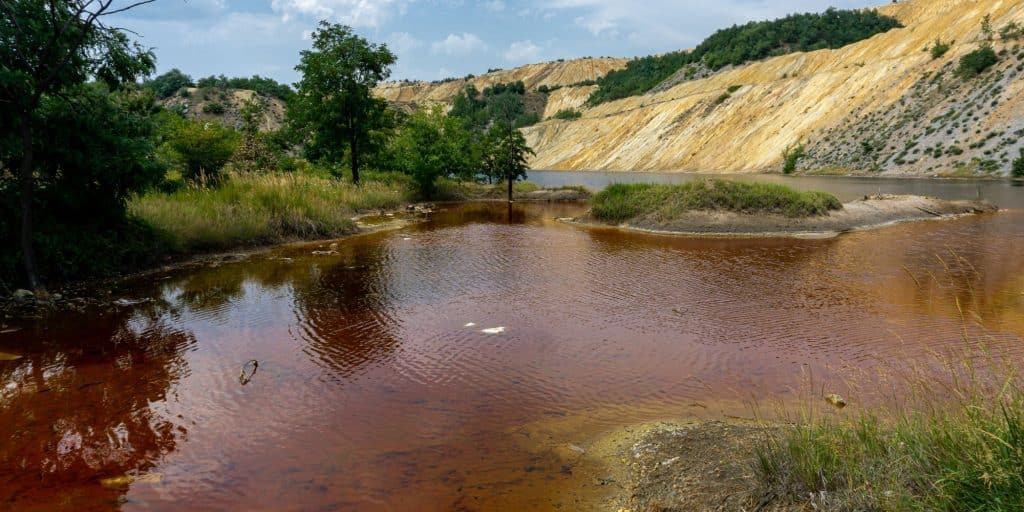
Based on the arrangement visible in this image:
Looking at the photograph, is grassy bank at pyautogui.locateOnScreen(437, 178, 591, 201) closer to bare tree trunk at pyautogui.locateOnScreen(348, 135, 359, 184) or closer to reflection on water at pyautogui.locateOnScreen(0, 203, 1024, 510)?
bare tree trunk at pyautogui.locateOnScreen(348, 135, 359, 184)

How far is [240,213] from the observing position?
17.0 metres

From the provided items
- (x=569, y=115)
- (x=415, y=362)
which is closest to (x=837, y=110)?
(x=569, y=115)

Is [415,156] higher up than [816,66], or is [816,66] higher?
[816,66]

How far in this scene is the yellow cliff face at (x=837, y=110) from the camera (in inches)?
1975

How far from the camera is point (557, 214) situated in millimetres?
29188

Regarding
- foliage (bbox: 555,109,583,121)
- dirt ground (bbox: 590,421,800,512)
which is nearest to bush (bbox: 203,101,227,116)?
foliage (bbox: 555,109,583,121)

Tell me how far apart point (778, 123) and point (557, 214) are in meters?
53.8

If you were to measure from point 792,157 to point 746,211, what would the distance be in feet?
151

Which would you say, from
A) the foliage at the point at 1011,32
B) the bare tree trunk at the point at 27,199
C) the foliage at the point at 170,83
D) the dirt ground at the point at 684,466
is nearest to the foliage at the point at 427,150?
the bare tree trunk at the point at 27,199

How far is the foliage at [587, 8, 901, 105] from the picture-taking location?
95375 mm

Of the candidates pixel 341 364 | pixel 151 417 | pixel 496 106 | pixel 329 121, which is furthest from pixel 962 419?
pixel 496 106

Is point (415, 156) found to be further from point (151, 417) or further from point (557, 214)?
point (151, 417)

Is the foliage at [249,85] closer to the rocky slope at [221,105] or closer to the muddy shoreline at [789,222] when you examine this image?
the rocky slope at [221,105]

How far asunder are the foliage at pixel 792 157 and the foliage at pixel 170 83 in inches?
3111
